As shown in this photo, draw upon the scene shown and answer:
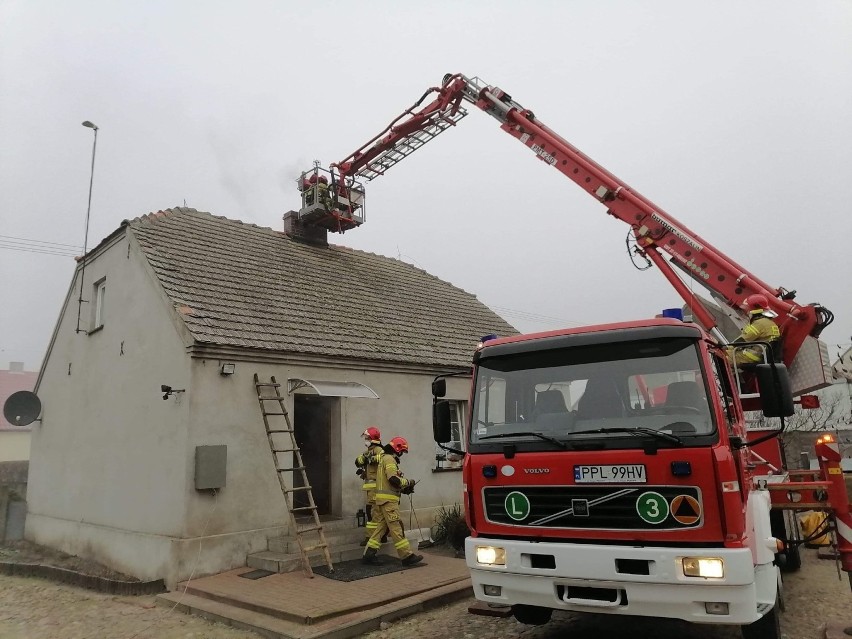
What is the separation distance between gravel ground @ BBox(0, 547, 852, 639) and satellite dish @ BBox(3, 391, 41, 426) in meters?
3.82

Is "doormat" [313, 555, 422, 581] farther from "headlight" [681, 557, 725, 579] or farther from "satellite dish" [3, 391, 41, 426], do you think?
"satellite dish" [3, 391, 41, 426]

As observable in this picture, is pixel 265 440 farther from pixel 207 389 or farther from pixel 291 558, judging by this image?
pixel 291 558

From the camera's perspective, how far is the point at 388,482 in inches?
343

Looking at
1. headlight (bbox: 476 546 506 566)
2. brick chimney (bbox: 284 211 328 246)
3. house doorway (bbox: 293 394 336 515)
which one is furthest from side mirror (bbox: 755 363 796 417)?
brick chimney (bbox: 284 211 328 246)

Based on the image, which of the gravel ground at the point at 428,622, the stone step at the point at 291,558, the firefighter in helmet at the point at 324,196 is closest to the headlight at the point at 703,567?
the gravel ground at the point at 428,622

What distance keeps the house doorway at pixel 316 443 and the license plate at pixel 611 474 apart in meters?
6.93

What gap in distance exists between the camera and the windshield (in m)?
4.53

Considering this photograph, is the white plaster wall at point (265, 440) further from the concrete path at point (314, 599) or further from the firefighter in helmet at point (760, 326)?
the firefighter in helmet at point (760, 326)

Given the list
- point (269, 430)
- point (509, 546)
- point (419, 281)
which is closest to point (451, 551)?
point (269, 430)

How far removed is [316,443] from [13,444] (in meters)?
30.4

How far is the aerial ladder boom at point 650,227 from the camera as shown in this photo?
24.2 ft

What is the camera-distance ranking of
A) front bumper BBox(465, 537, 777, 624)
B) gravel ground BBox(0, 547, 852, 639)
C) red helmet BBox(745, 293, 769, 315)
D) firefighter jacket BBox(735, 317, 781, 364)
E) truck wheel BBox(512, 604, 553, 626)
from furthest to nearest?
red helmet BBox(745, 293, 769, 315), firefighter jacket BBox(735, 317, 781, 364), gravel ground BBox(0, 547, 852, 639), truck wheel BBox(512, 604, 553, 626), front bumper BBox(465, 537, 777, 624)

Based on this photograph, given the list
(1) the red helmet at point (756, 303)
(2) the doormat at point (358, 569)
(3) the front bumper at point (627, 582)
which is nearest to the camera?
(3) the front bumper at point (627, 582)

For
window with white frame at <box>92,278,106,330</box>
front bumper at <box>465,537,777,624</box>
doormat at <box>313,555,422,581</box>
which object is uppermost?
window with white frame at <box>92,278,106,330</box>
